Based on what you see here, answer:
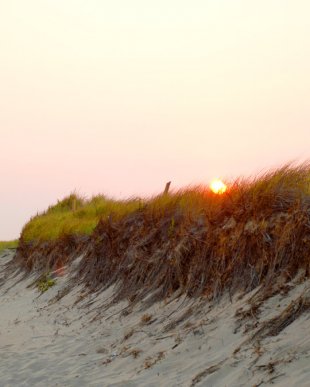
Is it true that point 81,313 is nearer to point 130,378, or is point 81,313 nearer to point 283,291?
point 130,378

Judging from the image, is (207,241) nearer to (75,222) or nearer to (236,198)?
(236,198)

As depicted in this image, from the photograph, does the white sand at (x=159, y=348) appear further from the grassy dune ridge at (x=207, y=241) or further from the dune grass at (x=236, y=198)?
the dune grass at (x=236, y=198)

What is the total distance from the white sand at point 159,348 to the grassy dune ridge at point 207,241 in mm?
401

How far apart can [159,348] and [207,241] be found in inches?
79.5

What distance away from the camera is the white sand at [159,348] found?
5.01 m

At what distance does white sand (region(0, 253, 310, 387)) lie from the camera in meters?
5.01

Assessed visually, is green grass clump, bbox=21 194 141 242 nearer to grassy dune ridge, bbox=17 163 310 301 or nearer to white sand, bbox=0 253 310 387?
grassy dune ridge, bbox=17 163 310 301

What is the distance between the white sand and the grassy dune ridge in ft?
1.32

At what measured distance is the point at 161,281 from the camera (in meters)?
8.88

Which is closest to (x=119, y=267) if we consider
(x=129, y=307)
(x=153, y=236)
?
(x=153, y=236)

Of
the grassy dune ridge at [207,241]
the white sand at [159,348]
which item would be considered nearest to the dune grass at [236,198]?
the grassy dune ridge at [207,241]

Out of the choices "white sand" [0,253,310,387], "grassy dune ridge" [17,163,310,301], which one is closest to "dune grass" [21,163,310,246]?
"grassy dune ridge" [17,163,310,301]

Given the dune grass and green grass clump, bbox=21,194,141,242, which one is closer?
the dune grass

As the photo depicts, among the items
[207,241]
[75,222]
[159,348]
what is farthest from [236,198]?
[75,222]
